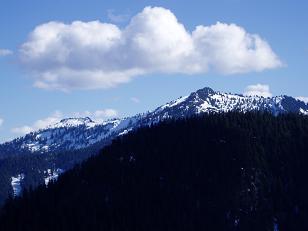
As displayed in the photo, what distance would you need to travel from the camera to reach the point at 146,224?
161 metres

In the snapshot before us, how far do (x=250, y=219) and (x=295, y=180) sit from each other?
29.6 meters

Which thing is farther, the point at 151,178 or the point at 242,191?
the point at 151,178

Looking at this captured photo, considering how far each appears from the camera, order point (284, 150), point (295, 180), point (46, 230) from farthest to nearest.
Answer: point (284, 150) < point (295, 180) < point (46, 230)

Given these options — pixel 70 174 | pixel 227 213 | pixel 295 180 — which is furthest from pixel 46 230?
pixel 295 180

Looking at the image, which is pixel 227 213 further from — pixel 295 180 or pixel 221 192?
pixel 295 180

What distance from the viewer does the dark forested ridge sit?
6407 inches

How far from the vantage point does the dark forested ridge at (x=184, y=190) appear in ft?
534

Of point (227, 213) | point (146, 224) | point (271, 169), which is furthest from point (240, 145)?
point (146, 224)

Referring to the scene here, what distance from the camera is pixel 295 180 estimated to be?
599ft

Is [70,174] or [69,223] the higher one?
[70,174]

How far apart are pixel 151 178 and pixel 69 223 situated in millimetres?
34062

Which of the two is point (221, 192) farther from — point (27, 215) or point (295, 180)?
point (27, 215)

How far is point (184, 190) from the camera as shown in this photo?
174m

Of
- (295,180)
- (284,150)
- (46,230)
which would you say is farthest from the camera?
(284,150)
